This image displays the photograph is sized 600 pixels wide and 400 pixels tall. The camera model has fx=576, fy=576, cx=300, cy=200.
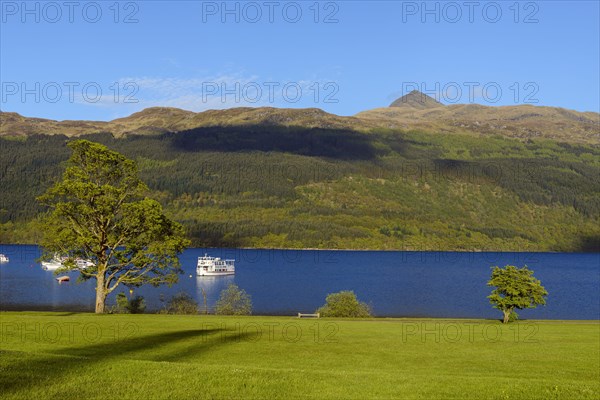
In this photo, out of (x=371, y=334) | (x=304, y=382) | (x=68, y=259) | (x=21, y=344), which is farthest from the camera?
(x=68, y=259)

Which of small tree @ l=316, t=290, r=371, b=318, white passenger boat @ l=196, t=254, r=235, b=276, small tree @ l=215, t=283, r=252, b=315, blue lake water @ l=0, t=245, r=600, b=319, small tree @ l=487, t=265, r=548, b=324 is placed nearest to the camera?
small tree @ l=487, t=265, r=548, b=324

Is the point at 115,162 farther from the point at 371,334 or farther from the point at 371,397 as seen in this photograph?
the point at 371,397

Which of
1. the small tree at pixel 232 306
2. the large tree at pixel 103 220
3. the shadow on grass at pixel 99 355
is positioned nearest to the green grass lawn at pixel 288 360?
the shadow on grass at pixel 99 355

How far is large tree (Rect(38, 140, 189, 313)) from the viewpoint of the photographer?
2019 inches

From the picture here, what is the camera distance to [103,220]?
52688 mm

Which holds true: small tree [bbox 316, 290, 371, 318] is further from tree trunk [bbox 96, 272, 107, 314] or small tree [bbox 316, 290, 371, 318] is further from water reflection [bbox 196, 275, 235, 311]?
water reflection [bbox 196, 275, 235, 311]

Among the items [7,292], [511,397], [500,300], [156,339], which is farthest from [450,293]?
[511,397]

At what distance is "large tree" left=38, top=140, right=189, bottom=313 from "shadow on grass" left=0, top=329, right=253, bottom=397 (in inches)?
707

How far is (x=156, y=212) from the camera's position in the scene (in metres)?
53.4

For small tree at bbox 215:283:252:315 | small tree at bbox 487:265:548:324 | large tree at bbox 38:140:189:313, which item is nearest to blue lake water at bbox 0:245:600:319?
small tree at bbox 215:283:252:315

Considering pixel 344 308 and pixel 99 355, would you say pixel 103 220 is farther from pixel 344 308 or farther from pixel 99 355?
pixel 344 308

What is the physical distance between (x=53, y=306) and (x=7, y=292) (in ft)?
96.4

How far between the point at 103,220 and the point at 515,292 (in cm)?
4168

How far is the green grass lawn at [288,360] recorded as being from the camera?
1691 centimetres
